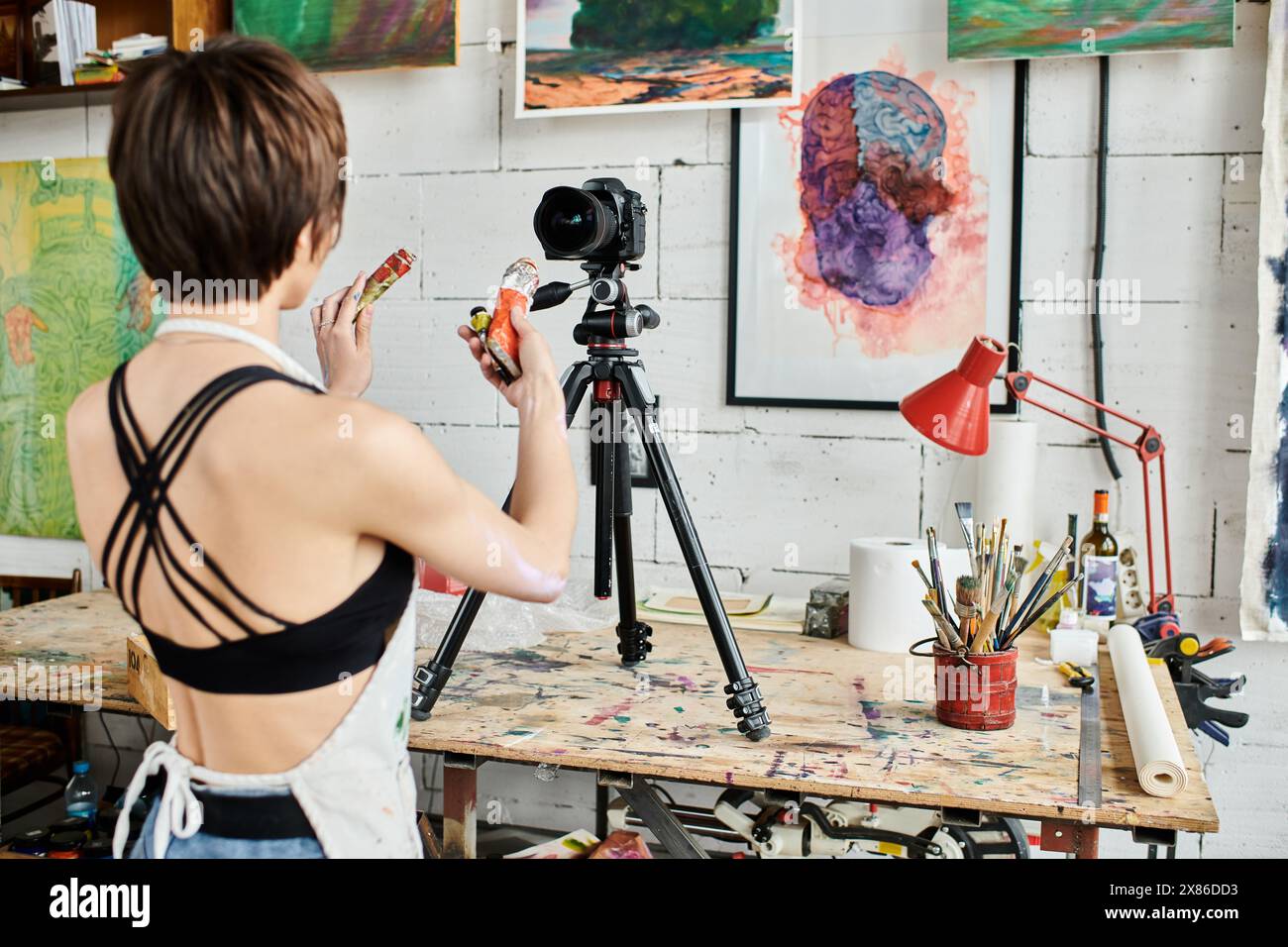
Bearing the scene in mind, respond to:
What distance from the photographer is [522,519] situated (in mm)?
1101

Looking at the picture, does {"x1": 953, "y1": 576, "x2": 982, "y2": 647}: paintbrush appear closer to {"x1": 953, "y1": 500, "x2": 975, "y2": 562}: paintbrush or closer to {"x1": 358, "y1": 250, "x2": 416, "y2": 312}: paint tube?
{"x1": 953, "y1": 500, "x2": 975, "y2": 562}: paintbrush

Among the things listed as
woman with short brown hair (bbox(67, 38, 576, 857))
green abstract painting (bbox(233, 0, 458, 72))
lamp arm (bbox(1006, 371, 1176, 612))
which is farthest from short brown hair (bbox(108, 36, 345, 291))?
green abstract painting (bbox(233, 0, 458, 72))

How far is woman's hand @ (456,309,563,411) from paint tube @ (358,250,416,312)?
0.36 m

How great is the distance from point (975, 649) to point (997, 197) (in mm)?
1196

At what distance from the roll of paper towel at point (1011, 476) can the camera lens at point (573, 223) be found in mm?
1058

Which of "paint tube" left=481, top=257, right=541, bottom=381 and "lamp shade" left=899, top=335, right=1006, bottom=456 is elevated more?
"paint tube" left=481, top=257, right=541, bottom=381

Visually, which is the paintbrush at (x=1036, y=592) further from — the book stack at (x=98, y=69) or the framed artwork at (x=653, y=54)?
the book stack at (x=98, y=69)

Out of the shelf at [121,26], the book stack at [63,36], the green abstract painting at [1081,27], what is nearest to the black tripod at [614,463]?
the green abstract painting at [1081,27]

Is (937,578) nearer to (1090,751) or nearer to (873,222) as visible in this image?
(1090,751)

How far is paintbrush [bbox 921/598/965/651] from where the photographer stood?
1.66 metres

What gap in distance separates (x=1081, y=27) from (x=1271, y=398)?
34.1 inches

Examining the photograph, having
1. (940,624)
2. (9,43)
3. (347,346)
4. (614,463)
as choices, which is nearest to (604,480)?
(614,463)
